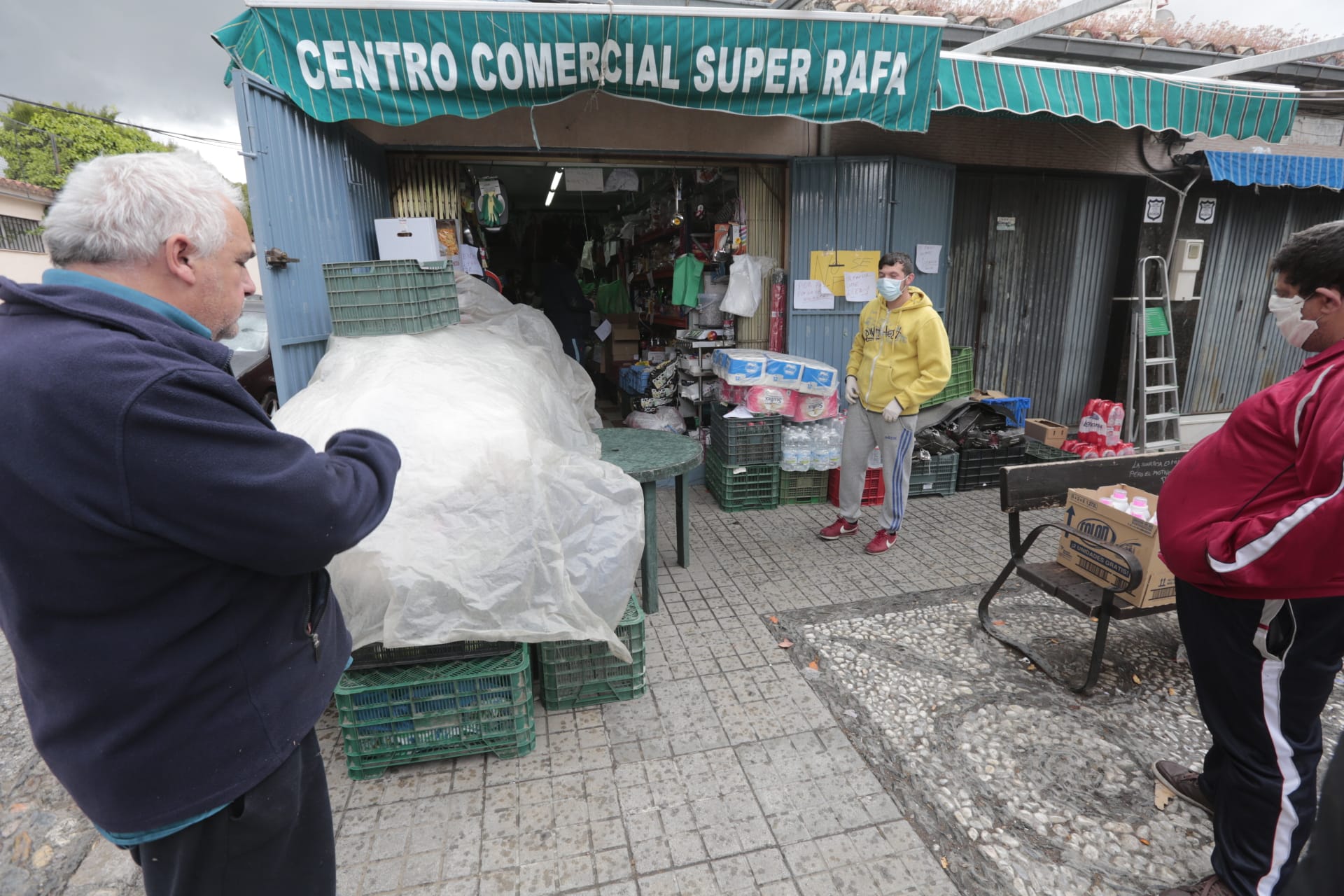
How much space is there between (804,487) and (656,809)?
3.80 meters

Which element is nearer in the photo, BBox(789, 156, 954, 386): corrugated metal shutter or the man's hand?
the man's hand

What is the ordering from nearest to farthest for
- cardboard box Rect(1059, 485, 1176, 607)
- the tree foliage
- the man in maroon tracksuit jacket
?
the man in maroon tracksuit jacket
cardboard box Rect(1059, 485, 1176, 607)
the tree foliage

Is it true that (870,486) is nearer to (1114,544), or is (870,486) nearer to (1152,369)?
(1114,544)

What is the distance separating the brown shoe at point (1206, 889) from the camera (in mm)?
2154

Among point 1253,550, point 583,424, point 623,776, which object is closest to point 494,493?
point 623,776

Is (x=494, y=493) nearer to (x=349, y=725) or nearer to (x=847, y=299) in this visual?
(x=349, y=725)

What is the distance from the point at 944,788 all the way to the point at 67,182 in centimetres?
326

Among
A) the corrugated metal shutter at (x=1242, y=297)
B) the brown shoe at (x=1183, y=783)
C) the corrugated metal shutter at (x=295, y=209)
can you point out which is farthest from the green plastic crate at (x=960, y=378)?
the corrugated metal shutter at (x=295, y=209)

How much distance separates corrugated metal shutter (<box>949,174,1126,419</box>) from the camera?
696 centimetres

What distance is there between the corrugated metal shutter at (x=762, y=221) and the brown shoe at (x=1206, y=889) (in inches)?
195

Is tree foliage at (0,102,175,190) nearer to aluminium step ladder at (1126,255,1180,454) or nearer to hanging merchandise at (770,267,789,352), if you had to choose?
hanging merchandise at (770,267,789,352)

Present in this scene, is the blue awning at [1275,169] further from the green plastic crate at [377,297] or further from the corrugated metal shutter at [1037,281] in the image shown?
the green plastic crate at [377,297]

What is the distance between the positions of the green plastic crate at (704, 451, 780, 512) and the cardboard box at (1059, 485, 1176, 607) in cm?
262

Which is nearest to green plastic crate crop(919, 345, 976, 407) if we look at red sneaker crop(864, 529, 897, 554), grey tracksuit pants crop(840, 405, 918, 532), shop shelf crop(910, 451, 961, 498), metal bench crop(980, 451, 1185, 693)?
shop shelf crop(910, 451, 961, 498)
